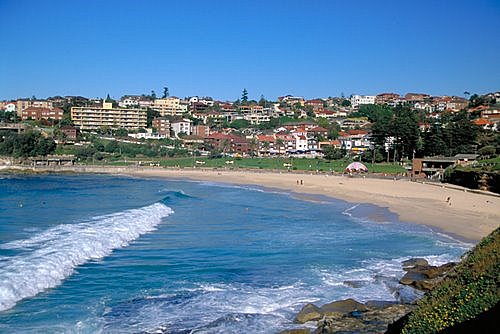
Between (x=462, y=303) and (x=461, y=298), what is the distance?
1.03ft

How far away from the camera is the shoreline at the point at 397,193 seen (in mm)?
27609

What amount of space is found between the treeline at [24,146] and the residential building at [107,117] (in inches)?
1202

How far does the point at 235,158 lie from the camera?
282 feet

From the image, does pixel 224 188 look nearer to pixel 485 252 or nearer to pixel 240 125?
pixel 485 252

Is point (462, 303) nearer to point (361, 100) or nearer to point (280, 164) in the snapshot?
point (280, 164)

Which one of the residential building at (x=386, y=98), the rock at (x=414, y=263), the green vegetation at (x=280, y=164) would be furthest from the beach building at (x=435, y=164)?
the residential building at (x=386, y=98)

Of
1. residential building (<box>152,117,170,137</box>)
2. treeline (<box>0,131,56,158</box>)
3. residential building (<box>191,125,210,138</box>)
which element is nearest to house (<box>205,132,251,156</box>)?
residential building (<box>191,125,210,138</box>)

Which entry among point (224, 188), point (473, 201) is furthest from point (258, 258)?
point (224, 188)

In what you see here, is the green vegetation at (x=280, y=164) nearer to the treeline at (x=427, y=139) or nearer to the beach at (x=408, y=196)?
the treeline at (x=427, y=139)

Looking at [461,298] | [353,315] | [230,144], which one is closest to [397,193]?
[353,315]

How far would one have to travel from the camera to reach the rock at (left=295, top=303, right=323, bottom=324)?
40.2ft

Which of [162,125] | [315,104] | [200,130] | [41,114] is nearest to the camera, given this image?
[200,130]

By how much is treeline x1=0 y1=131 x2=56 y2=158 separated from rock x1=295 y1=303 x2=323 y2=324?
251 ft

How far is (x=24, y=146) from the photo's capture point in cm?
8031
